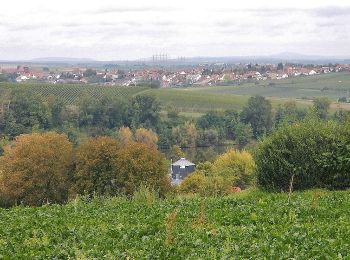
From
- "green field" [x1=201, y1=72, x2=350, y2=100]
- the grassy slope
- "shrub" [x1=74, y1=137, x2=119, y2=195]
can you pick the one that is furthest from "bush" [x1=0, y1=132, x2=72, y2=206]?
"green field" [x1=201, y1=72, x2=350, y2=100]

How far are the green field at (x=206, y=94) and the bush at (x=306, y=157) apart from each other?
88220 millimetres

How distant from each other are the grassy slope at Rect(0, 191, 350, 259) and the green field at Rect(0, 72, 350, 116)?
307 ft

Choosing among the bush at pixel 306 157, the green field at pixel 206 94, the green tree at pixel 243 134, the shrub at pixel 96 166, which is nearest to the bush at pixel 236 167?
the shrub at pixel 96 166

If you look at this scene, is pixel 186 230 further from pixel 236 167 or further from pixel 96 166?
pixel 236 167

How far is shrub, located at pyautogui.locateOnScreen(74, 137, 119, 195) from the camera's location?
3522 centimetres

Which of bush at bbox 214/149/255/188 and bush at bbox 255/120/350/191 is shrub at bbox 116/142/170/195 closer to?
bush at bbox 255/120/350/191

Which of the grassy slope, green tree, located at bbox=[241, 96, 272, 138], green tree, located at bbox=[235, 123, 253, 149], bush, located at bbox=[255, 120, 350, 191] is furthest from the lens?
green tree, located at bbox=[241, 96, 272, 138]

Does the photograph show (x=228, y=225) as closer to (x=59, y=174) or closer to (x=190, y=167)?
(x=59, y=174)

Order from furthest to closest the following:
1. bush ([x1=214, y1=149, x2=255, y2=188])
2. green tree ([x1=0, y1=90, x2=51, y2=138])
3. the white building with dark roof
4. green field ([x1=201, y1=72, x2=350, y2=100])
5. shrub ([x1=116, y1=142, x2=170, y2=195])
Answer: green field ([x1=201, y1=72, x2=350, y2=100])
green tree ([x1=0, y1=90, x2=51, y2=138])
the white building with dark roof
bush ([x1=214, y1=149, x2=255, y2=188])
shrub ([x1=116, y1=142, x2=170, y2=195])

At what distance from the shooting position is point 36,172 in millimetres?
37438

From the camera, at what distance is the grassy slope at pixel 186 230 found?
372 inches

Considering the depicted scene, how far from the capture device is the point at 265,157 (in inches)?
898

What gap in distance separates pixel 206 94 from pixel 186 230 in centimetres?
13564

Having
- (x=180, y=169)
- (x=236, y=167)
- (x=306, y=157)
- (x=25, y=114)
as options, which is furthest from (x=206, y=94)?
(x=306, y=157)
